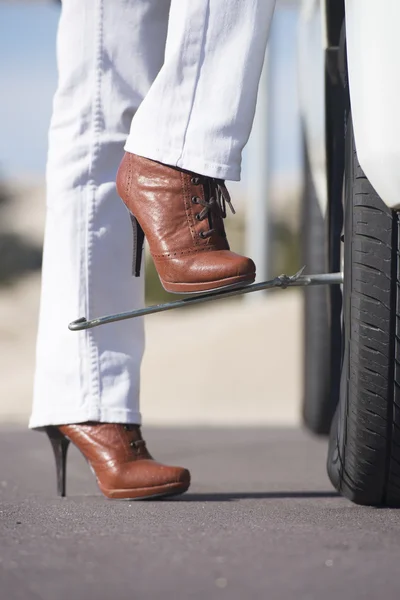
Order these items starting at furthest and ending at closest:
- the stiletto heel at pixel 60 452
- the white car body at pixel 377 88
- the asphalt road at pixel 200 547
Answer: the stiletto heel at pixel 60 452 < the white car body at pixel 377 88 < the asphalt road at pixel 200 547

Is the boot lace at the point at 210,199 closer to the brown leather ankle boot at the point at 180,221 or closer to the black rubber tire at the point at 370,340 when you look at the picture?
the brown leather ankle boot at the point at 180,221

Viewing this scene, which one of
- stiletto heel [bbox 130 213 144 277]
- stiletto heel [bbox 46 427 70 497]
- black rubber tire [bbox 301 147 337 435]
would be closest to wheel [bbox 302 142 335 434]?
black rubber tire [bbox 301 147 337 435]

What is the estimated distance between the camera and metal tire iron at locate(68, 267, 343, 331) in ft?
5.07

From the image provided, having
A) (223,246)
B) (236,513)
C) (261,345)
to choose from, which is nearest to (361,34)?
(223,246)

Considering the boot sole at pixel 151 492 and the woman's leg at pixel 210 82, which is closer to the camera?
the woman's leg at pixel 210 82

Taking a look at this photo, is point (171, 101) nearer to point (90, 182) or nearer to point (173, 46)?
point (173, 46)

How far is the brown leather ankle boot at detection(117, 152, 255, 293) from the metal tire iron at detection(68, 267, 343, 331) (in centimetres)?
3

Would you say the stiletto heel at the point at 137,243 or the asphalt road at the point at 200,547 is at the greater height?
the stiletto heel at the point at 137,243

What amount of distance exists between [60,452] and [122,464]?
18cm

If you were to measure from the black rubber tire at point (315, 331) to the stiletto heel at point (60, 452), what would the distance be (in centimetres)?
131

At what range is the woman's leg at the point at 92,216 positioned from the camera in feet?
5.76

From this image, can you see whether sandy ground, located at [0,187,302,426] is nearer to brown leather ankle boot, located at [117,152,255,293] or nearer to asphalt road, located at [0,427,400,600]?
asphalt road, located at [0,427,400,600]

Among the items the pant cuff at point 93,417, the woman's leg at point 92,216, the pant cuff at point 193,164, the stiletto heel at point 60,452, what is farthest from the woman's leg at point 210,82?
the stiletto heel at point 60,452

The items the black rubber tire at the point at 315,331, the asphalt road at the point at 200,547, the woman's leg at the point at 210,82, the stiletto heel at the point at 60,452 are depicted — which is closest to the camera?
the asphalt road at the point at 200,547
